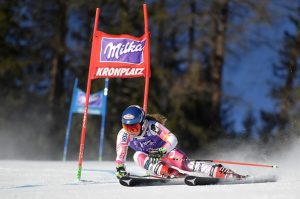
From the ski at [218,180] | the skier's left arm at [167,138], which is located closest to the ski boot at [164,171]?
the skier's left arm at [167,138]

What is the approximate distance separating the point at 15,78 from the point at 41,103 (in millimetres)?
1835

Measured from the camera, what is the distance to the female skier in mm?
8852

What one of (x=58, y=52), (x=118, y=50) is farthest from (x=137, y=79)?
Answer: (x=118, y=50)

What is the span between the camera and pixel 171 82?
3123 centimetres

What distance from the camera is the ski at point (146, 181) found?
8609 millimetres

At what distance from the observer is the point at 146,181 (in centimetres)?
878

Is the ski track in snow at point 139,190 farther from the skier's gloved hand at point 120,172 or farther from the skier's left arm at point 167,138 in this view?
the skier's left arm at point 167,138

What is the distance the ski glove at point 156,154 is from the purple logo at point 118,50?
1.97m

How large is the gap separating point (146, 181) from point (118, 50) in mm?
2578

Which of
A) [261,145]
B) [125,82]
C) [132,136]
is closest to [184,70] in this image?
[125,82]

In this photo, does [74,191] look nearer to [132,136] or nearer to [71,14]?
[132,136]

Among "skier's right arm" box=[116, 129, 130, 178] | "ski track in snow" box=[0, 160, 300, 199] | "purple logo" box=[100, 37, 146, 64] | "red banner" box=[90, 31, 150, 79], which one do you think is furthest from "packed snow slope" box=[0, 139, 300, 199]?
"purple logo" box=[100, 37, 146, 64]

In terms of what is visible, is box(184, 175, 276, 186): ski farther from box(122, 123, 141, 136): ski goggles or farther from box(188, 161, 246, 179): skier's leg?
box(122, 123, 141, 136): ski goggles

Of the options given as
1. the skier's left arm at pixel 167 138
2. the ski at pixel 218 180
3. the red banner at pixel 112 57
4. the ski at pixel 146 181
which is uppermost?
the red banner at pixel 112 57
